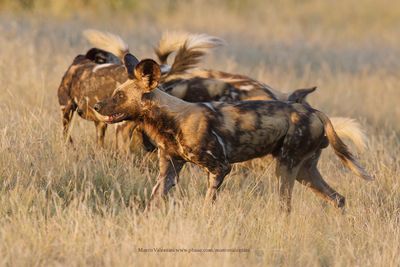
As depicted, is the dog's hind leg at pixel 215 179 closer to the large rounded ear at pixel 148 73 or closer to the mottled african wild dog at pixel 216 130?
the mottled african wild dog at pixel 216 130

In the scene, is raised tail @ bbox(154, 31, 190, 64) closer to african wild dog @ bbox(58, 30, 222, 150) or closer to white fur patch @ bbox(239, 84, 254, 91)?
african wild dog @ bbox(58, 30, 222, 150)

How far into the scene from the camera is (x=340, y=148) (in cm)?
537

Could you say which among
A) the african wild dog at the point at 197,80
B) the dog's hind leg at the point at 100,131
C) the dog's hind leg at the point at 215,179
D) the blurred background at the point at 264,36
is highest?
the african wild dog at the point at 197,80

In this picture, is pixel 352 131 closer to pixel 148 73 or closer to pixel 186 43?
pixel 186 43

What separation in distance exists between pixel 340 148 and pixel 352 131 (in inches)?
14.4

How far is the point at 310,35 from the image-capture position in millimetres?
15641

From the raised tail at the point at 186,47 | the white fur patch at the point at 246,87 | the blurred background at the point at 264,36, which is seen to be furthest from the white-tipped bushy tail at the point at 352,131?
the blurred background at the point at 264,36

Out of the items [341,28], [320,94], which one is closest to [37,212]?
[320,94]

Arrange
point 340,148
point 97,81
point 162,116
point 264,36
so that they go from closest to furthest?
1. point 162,116
2. point 340,148
3. point 97,81
4. point 264,36

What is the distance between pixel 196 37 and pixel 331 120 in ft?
3.46

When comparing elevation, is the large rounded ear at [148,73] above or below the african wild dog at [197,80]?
above

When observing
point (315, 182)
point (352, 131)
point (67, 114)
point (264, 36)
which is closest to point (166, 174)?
point (315, 182)

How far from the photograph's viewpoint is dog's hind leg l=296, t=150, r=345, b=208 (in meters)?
5.68

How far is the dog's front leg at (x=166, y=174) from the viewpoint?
207 inches
